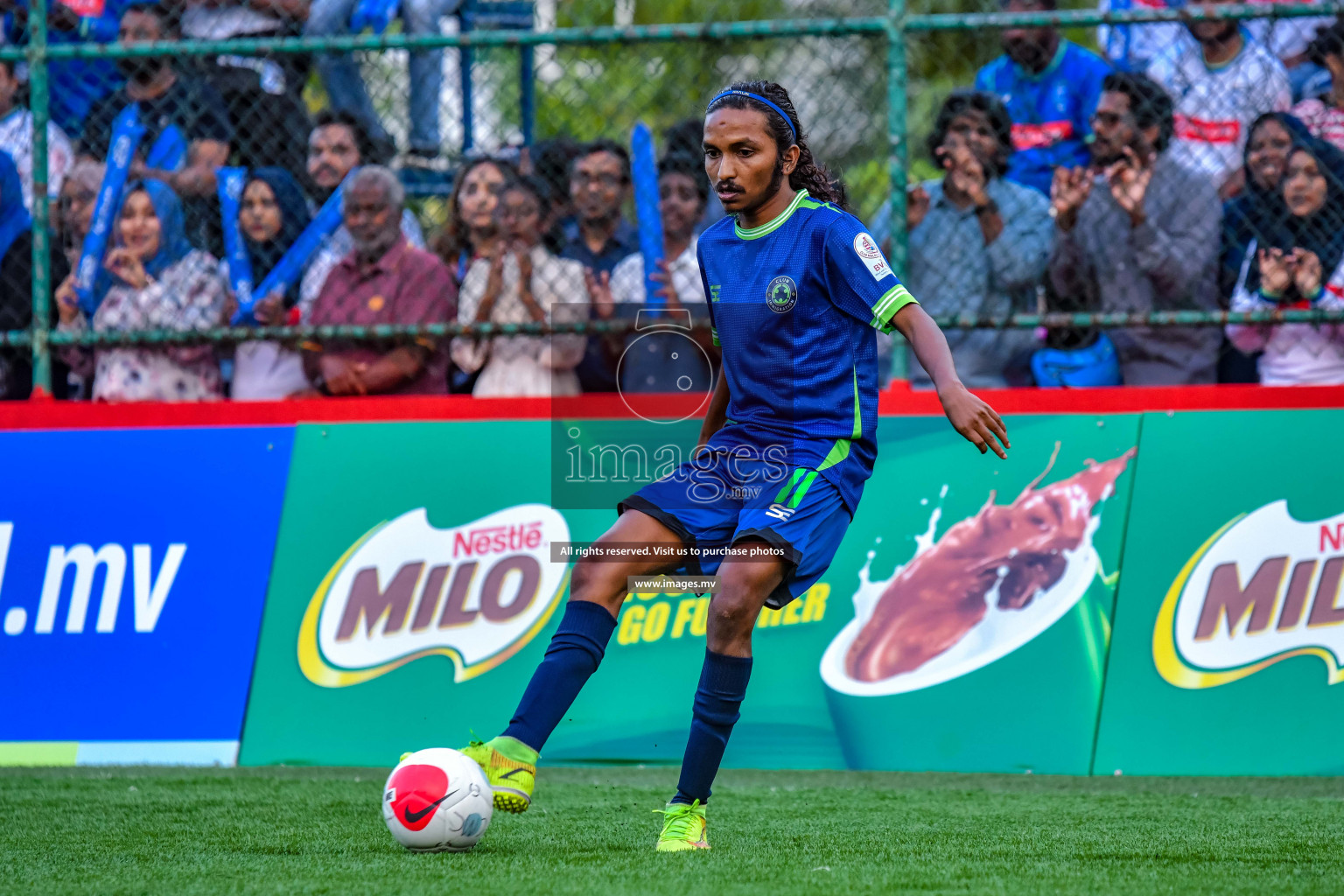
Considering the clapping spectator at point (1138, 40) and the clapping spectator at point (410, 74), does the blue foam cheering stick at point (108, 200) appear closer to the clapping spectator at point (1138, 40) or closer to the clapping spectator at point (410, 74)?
the clapping spectator at point (410, 74)

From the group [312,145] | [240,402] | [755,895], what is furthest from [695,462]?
[312,145]

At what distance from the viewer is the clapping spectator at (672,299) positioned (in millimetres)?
5840

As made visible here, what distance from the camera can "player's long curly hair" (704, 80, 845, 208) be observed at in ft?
12.6

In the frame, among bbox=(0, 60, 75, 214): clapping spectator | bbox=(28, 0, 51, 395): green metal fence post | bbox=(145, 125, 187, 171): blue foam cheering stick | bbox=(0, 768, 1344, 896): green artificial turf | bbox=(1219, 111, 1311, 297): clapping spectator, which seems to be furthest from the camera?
bbox=(145, 125, 187, 171): blue foam cheering stick

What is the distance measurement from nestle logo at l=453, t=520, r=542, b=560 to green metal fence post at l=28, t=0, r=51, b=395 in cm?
192

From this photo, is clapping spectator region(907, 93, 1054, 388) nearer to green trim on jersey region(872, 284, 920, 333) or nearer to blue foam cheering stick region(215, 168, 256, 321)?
green trim on jersey region(872, 284, 920, 333)

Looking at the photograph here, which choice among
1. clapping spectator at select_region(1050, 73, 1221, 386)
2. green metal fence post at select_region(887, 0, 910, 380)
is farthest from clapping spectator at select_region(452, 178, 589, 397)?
clapping spectator at select_region(1050, 73, 1221, 386)

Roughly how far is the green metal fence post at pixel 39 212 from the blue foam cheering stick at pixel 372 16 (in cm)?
136

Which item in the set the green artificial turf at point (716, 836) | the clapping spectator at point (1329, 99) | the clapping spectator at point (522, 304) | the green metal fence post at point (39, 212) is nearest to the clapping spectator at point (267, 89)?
the green metal fence post at point (39, 212)

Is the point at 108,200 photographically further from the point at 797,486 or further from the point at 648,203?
the point at 797,486

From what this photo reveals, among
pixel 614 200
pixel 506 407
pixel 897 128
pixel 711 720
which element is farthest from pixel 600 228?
pixel 711 720

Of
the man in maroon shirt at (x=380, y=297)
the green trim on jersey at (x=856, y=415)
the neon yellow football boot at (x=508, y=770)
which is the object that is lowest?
the neon yellow football boot at (x=508, y=770)

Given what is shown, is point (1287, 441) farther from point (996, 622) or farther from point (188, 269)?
point (188, 269)

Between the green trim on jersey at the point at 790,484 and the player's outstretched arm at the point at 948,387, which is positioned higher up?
the player's outstretched arm at the point at 948,387
